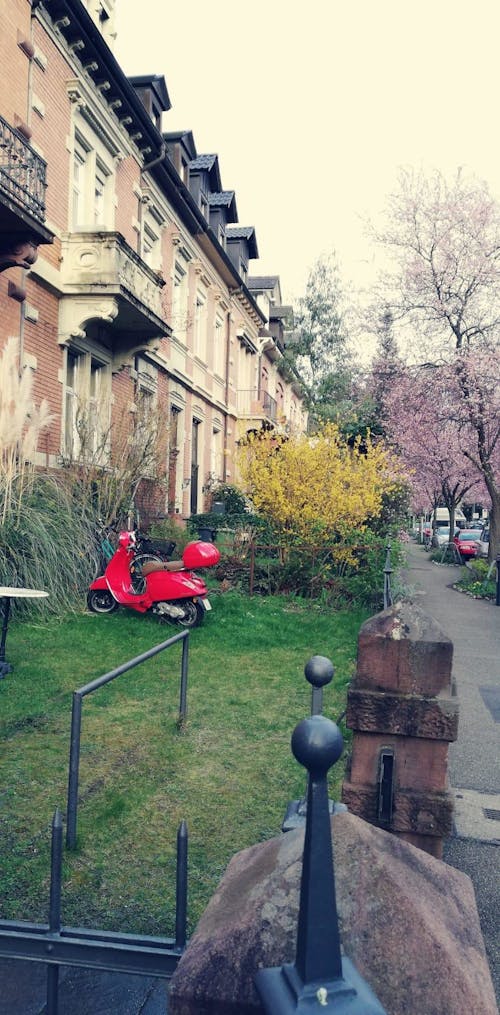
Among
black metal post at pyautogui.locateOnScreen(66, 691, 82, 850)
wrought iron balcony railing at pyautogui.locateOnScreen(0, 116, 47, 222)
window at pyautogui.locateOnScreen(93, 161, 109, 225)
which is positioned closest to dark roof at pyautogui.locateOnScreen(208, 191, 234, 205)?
window at pyautogui.locateOnScreen(93, 161, 109, 225)

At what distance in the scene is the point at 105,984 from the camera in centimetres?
270

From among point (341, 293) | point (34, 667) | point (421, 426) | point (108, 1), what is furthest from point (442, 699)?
point (341, 293)

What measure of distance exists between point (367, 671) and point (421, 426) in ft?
65.5

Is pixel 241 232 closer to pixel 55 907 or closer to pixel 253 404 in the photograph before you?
pixel 253 404

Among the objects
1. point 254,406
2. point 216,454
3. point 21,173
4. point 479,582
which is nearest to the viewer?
point 21,173

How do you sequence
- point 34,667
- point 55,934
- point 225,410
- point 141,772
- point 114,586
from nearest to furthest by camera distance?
point 55,934
point 141,772
point 34,667
point 114,586
point 225,410

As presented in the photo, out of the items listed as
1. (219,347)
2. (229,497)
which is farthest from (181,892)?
(219,347)

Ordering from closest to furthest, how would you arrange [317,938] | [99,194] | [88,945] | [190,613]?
1. [317,938]
2. [88,945]
3. [190,613]
4. [99,194]

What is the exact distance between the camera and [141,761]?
15.8 ft

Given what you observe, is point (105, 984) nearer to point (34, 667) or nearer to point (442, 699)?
point (442, 699)

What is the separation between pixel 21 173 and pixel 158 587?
5.71m

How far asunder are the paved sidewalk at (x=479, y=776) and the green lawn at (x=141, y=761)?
88 centimetres

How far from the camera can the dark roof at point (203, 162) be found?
21.7m


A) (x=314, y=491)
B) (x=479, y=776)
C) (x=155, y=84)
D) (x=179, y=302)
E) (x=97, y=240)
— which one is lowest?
(x=479, y=776)
